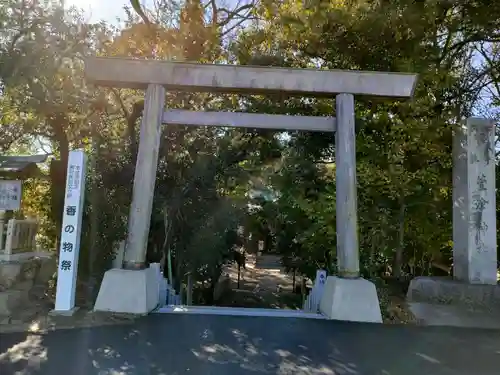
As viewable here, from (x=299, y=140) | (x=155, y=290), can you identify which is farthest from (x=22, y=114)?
(x=299, y=140)

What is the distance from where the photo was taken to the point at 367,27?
8.09 m

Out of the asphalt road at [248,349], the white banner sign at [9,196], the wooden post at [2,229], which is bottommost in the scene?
the asphalt road at [248,349]

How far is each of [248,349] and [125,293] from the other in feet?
7.51

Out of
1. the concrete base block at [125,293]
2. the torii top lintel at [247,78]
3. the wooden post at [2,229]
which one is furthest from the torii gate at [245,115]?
the wooden post at [2,229]

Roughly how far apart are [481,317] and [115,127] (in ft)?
27.6

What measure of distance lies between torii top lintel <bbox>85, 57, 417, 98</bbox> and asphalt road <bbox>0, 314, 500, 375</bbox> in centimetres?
352

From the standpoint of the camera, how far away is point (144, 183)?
6496mm

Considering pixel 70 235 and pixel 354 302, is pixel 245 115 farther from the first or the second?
pixel 354 302

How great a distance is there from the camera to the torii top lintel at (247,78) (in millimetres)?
6645

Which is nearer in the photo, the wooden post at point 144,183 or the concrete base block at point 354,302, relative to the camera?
the concrete base block at point 354,302

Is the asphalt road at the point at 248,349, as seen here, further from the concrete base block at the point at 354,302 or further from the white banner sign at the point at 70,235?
the white banner sign at the point at 70,235

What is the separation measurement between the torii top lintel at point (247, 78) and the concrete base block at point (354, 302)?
2955mm

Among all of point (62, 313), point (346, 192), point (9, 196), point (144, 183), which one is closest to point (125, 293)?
point (62, 313)

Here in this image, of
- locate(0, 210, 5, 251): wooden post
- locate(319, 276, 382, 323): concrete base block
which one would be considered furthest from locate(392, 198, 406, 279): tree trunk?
locate(0, 210, 5, 251): wooden post
